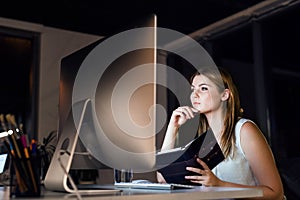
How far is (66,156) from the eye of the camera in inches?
41.9

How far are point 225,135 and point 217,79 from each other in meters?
0.27

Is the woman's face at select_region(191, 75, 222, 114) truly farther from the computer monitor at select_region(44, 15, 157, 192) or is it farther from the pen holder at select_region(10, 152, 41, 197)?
the pen holder at select_region(10, 152, 41, 197)

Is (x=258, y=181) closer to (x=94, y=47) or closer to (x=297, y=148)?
(x=94, y=47)

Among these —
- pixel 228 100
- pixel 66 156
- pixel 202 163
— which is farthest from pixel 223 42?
pixel 66 156

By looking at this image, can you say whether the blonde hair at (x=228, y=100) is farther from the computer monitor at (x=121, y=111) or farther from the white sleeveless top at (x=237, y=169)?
the computer monitor at (x=121, y=111)

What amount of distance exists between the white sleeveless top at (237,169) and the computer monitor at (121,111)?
1.91ft

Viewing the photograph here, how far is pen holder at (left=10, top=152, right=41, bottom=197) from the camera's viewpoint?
3.15 feet

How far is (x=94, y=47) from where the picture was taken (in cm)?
126

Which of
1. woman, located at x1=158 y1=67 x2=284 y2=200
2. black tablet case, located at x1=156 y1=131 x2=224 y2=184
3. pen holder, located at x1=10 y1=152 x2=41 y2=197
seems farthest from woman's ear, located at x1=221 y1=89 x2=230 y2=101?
pen holder, located at x1=10 y1=152 x2=41 y2=197

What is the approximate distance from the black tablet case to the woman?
25 centimetres

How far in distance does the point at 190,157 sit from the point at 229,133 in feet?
1.88

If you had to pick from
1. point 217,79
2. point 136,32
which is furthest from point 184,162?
point 217,79

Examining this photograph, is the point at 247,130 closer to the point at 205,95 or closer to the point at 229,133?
the point at 229,133

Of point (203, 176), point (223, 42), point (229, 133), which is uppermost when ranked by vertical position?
point (223, 42)
